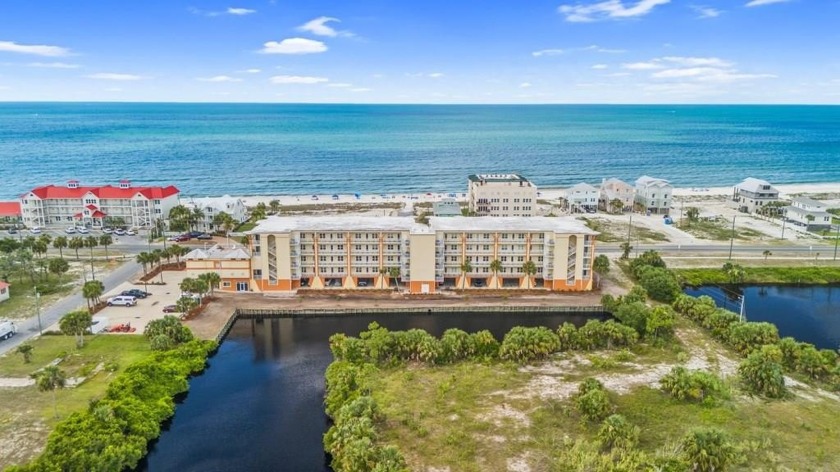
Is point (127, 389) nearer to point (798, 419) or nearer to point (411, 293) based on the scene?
point (411, 293)

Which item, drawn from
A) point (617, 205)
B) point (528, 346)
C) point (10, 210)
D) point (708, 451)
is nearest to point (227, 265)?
point (528, 346)

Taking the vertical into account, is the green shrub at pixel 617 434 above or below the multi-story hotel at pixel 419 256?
below

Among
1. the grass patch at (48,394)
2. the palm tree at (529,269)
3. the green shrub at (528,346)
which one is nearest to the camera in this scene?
the grass patch at (48,394)

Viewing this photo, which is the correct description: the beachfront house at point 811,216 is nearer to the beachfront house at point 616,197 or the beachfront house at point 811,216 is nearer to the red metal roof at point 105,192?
the beachfront house at point 616,197

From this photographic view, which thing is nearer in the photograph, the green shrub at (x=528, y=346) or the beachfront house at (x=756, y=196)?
the green shrub at (x=528, y=346)

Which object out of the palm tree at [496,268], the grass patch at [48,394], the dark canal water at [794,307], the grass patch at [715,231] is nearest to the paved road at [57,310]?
the grass patch at [48,394]

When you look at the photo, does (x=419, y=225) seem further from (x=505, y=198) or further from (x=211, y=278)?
(x=505, y=198)

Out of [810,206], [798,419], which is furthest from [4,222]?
[810,206]
